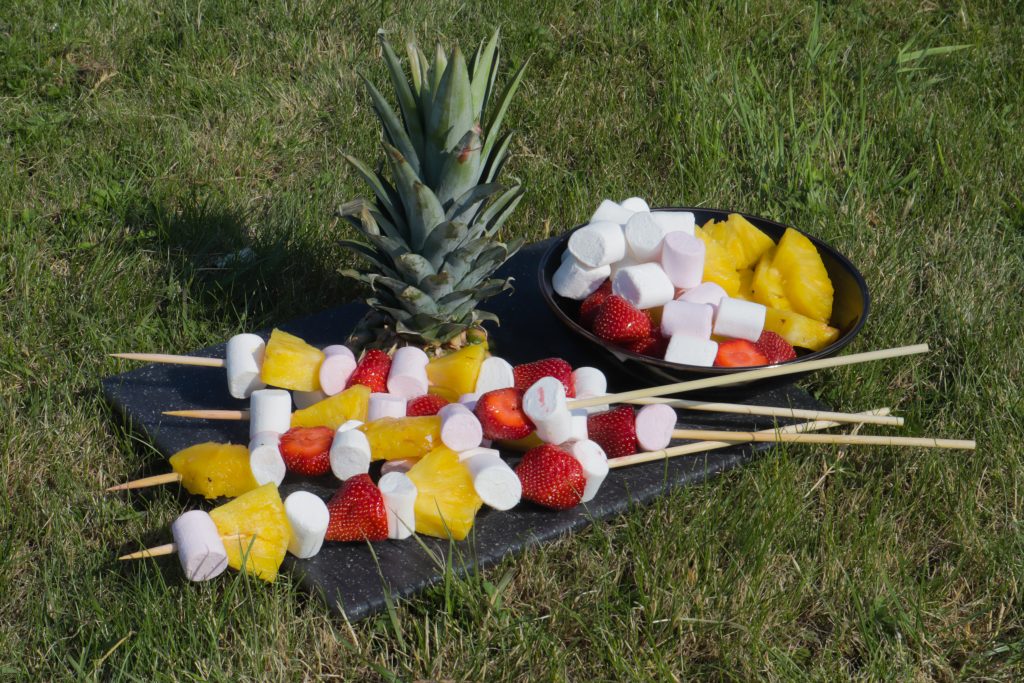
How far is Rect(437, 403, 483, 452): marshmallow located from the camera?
7.59 ft

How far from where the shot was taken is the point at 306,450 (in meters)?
2.37

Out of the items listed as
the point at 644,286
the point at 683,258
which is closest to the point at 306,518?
the point at 644,286

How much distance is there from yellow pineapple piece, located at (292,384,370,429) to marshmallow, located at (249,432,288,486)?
123 mm

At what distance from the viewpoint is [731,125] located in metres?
3.95

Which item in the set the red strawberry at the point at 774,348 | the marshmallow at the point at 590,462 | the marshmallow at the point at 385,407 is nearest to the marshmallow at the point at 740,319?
the red strawberry at the point at 774,348

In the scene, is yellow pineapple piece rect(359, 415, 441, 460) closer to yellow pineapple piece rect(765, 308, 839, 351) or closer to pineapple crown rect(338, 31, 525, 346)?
pineapple crown rect(338, 31, 525, 346)

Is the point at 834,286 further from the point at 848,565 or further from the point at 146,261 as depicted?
the point at 146,261

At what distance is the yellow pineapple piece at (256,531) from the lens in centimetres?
211

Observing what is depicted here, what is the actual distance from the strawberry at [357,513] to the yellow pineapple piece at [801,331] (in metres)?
1.16

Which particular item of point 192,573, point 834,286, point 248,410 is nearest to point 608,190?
point 834,286

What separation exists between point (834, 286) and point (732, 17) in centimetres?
197

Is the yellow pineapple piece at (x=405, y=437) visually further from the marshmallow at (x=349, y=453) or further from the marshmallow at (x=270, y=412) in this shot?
the marshmallow at (x=270, y=412)

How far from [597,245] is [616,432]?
53 cm

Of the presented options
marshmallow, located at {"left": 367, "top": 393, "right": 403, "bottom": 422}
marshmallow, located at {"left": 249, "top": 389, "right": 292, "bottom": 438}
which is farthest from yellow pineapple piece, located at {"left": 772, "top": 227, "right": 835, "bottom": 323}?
marshmallow, located at {"left": 249, "top": 389, "right": 292, "bottom": 438}
